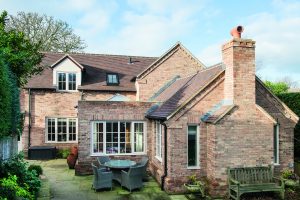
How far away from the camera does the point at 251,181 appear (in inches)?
452

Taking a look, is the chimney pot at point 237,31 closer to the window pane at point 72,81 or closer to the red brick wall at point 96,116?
the red brick wall at point 96,116

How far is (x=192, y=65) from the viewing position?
75.7 feet

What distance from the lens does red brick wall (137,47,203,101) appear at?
858 inches

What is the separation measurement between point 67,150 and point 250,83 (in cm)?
1469

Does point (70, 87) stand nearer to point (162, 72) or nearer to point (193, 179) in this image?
point (162, 72)

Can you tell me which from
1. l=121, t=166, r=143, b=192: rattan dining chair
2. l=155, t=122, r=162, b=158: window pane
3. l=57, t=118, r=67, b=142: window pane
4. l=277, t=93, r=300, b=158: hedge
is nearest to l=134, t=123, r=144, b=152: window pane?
l=155, t=122, r=162, b=158: window pane

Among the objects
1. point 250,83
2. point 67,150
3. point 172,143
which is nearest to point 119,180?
point 172,143

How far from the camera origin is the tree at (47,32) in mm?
33500

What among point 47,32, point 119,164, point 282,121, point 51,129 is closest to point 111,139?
point 119,164

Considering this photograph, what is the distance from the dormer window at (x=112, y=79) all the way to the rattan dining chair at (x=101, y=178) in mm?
11782

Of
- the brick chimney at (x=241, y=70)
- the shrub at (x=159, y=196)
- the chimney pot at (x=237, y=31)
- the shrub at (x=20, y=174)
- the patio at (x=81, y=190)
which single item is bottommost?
the shrub at (x=159, y=196)

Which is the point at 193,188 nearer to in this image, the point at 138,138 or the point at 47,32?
the point at 138,138

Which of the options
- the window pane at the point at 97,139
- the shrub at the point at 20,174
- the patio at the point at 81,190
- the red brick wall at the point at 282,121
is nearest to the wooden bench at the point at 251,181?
the red brick wall at the point at 282,121

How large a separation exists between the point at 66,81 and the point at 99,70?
3412mm
